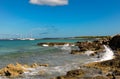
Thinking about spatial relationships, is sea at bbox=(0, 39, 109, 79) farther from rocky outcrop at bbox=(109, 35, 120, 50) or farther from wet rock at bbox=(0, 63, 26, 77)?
rocky outcrop at bbox=(109, 35, 120, 50)

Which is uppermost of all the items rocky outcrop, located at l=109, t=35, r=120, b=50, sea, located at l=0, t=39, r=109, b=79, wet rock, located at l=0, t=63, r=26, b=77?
rocky outcrop, located at l=109, t=35, r=120, b=50

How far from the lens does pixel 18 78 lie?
31.9 metres

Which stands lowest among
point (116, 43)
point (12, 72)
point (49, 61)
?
point (49, 61)

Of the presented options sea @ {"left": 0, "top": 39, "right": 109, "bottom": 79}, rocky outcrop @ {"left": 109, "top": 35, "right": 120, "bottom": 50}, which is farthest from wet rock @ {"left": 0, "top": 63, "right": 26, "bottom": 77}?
rocky outcrop @ {"left": 109, "top": 35, "right": 120, "bottom": 50}

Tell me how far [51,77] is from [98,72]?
5962 millimetres

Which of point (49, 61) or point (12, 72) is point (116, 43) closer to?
point (49, 61)

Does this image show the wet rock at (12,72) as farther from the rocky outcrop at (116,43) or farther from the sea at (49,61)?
the rocky outcrop at (116,43)

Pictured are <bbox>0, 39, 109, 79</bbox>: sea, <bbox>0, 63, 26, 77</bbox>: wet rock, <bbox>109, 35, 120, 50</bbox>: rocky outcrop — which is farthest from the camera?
<bbox>109, 35, 120, 50</bbox>: rocky outcrop

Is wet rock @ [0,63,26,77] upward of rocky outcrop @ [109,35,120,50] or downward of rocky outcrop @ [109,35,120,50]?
downward

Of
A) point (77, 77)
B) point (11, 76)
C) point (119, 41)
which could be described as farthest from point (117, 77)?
point (119, 41)

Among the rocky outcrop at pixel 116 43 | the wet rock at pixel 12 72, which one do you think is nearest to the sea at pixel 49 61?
the wet rock at pixel 12 72

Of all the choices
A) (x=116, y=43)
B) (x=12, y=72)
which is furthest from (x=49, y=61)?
(x=116, y=43)

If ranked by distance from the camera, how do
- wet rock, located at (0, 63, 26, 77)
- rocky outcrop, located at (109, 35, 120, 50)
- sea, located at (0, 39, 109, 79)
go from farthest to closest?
rocky outcrop, located at (109, 35, 120, 50) → sea, located at (0, 39, 109, 79) → wet rock, located at (0, 63, 26, 77)

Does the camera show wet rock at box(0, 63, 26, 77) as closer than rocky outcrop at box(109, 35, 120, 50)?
Yes
